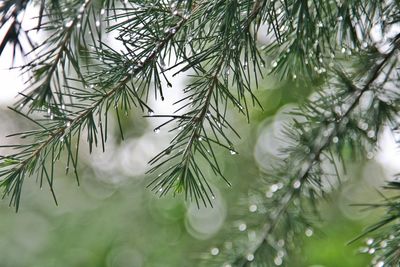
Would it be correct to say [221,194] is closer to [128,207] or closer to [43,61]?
[128,207]

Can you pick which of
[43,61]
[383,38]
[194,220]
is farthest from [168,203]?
[43,61]

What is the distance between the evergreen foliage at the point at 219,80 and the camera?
0.67 m

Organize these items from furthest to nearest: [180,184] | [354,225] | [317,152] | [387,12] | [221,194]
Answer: [221,194] < [354,225] < [317,152] < [387,12] < [180,184]

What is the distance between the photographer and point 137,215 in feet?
10.5

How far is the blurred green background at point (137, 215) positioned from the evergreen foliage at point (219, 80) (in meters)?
1.68

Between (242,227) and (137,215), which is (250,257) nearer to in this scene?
(242,227)

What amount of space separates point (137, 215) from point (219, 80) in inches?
96.1

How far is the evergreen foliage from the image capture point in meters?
0.67

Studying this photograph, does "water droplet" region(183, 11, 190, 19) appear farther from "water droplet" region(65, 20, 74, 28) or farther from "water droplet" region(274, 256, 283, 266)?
"water droplet" region(274, 256, 283, 266)

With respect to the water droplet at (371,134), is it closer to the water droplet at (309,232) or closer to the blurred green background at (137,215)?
the water droplet at (309,232)

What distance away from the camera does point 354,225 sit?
3.08m

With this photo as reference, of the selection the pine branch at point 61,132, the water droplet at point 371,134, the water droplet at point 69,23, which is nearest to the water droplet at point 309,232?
the water droplet at point 371,134

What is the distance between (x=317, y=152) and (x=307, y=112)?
0.10 metres

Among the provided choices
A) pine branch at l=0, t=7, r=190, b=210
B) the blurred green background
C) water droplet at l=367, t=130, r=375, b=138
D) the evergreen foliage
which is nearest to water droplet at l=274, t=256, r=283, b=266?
the evergreen foliage
